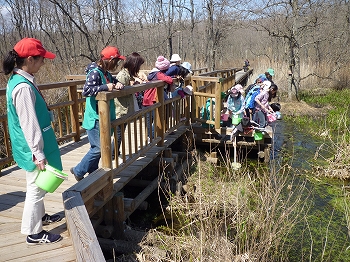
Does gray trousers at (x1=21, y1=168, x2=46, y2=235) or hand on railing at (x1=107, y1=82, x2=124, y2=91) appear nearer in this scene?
gray trousers at (x1=21, y1=168, x2=46, y2=235)

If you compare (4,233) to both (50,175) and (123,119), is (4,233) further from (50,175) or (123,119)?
(123,119)

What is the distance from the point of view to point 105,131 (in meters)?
3.64

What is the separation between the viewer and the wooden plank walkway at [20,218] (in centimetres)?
269

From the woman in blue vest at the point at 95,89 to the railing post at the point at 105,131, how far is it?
0.17m

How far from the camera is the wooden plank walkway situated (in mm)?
2688

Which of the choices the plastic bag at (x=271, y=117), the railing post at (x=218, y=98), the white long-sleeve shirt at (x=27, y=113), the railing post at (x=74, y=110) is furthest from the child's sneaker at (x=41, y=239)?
the plastic bag at (x=271, y=117)

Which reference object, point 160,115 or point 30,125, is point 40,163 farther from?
point 160,115

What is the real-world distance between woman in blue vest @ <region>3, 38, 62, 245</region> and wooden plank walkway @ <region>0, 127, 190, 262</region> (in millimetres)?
118

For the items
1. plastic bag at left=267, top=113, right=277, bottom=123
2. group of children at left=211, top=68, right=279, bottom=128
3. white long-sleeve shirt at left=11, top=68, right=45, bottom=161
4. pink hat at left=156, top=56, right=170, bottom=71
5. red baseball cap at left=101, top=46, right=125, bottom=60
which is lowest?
plastic bag at left=267, top=113, right=277, bottom=123

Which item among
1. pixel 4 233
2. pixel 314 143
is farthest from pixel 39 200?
pixel 314 143

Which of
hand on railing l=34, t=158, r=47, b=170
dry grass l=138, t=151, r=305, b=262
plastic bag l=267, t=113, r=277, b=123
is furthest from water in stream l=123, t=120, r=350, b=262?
hand on railing l=34, t=158, r=47, b=170

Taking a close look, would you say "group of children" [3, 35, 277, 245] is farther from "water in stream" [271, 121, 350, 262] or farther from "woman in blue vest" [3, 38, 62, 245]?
"water in stream" [271, 121, 350, 262]

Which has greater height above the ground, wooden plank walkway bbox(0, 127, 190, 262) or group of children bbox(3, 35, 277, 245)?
group of children bbox(3, 35, 277, 245)

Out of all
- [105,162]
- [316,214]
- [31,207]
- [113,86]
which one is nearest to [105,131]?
[105,162]
